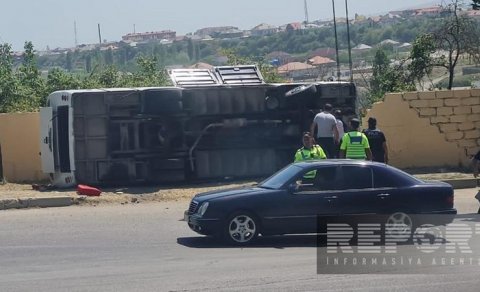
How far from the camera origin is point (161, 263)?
1266cm

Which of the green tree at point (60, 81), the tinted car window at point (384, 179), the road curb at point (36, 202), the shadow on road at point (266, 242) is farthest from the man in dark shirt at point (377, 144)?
the green tree at point (60, 81)

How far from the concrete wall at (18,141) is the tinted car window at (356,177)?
949 cm

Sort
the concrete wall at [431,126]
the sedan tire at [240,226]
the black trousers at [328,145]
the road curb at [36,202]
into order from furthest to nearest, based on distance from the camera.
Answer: the concrete wall at [431,126]
the black trousers at [328,145]
the road curb at [36,202]
the sedan tire at [240,226]

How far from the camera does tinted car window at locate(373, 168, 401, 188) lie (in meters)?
14.5

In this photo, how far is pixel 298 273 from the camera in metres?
11.8

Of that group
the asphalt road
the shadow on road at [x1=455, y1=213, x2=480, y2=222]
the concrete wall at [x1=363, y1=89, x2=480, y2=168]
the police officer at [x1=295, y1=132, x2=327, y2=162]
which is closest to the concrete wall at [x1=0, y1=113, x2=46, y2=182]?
the asphalt road

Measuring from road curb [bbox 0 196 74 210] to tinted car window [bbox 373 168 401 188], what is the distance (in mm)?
7119

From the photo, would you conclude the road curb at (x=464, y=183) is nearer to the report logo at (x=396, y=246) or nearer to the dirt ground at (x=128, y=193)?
the dirt ground at (x=128, y=193)

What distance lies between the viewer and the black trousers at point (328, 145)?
19.8 m

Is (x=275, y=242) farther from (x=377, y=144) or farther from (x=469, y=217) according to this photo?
(x=377, y=144)

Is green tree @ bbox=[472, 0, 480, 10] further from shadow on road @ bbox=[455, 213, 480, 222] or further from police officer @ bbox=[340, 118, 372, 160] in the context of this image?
shadow on road @ bbox=[455, 213, 480, 222]

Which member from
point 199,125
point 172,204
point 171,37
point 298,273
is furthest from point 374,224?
point 171,37

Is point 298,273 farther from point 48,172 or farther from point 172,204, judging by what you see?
point 48,172

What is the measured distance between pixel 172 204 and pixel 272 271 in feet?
24.9
